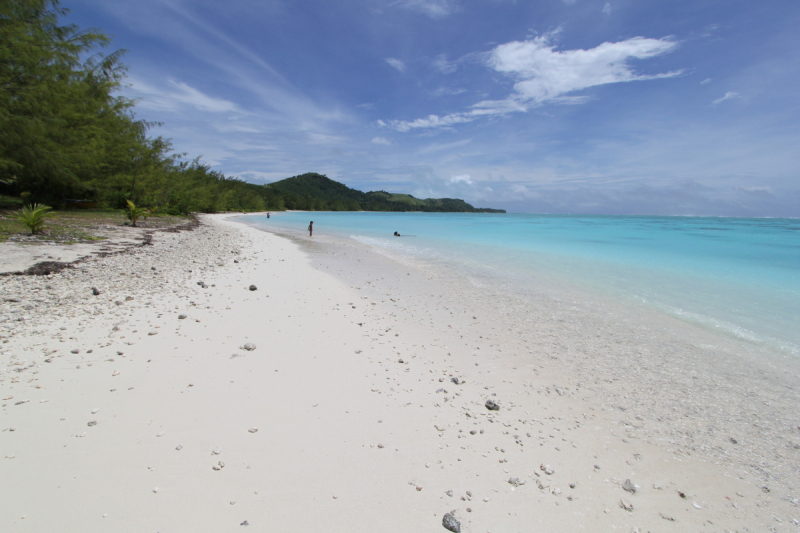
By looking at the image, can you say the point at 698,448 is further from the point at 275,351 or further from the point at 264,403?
the point at 275,351

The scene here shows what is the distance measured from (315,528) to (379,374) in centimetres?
210

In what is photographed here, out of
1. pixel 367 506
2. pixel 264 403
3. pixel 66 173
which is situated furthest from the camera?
pixel 66 173

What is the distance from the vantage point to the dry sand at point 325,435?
7.44 feet

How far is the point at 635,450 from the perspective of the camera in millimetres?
3162

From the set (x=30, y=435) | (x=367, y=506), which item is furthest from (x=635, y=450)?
(x=30, y=435)

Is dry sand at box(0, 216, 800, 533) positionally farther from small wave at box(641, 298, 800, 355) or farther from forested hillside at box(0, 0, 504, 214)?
forested hillside at box(0, 0, 504, 214)

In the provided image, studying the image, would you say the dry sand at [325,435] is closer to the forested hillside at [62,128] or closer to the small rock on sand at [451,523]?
the small rock on sand at [451,523]

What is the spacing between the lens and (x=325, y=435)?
3.00 m

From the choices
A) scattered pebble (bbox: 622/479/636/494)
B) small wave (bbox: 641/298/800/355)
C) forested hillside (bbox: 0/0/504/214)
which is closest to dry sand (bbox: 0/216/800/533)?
scattered pebble (bbox: 622/479/636/494)

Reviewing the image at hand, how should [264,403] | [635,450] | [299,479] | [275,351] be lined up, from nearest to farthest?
[299,479] < [635,450] < [264,403] < [275,351]

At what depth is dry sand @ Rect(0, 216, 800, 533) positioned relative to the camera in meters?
2.27

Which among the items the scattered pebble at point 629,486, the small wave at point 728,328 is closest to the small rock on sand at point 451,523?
the scattered pebble at point 629,486

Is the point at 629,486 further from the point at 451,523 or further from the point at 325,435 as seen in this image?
the point at 325,435

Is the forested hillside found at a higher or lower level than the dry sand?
higher
